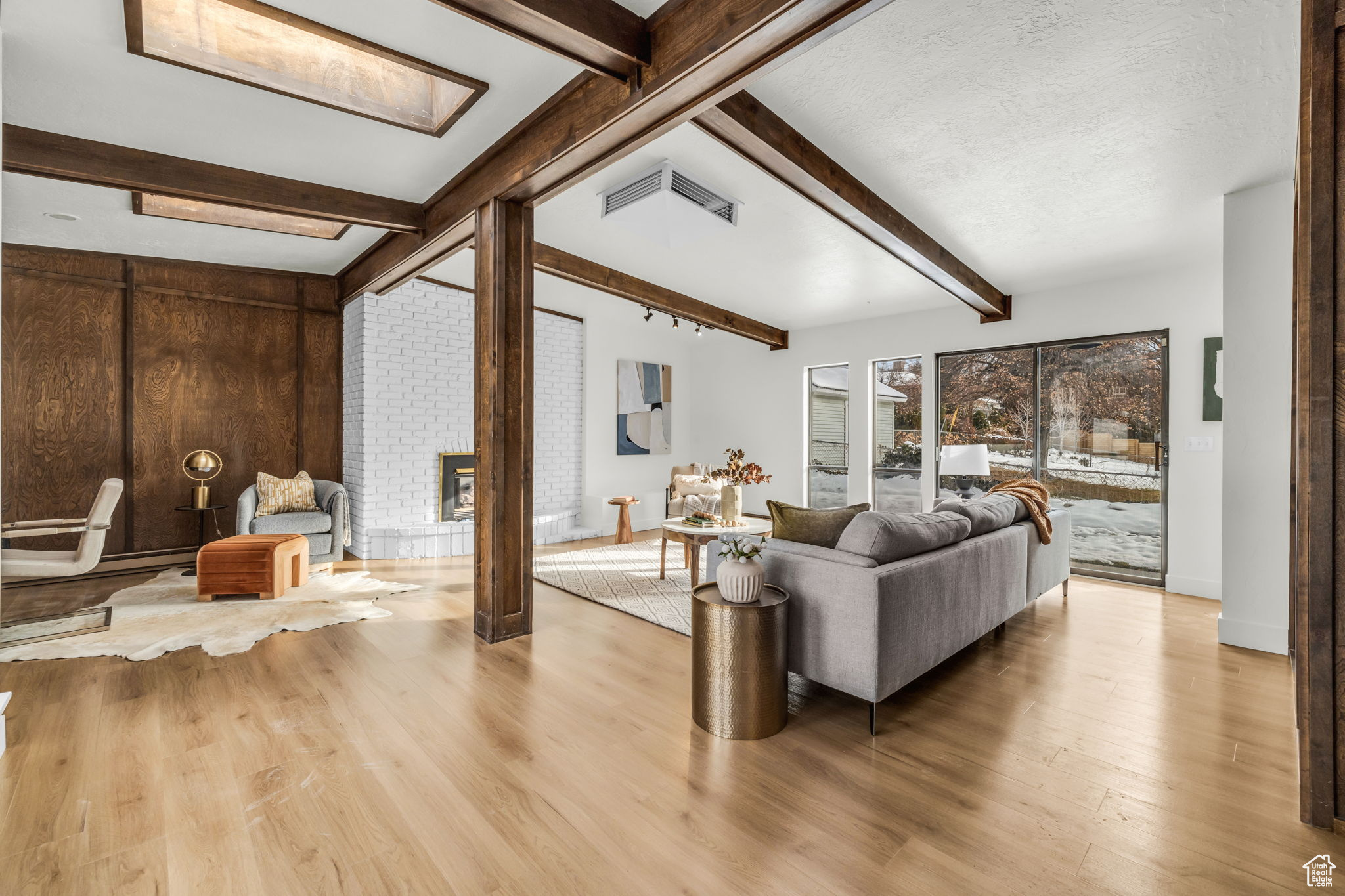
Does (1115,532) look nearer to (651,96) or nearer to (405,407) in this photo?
(651,96)

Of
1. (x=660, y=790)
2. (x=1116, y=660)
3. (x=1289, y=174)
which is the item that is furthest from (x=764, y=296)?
(x=660, y=790)

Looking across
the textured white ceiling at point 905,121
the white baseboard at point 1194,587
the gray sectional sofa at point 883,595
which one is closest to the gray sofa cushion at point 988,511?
the gray sectional sofa at point 883,595

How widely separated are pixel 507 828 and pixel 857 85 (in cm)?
314

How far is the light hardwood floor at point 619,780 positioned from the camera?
1.65m

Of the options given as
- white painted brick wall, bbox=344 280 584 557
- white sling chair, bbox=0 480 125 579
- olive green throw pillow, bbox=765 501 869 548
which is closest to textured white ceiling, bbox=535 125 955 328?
white painted brick wall, bbox=344 280 584 557

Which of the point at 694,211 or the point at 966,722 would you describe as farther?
the point at 694,211

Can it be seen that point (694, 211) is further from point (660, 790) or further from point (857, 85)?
point (660, 790)

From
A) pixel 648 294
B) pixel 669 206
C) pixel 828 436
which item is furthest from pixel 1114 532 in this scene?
pixel 648 294

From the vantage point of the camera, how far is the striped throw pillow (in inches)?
209

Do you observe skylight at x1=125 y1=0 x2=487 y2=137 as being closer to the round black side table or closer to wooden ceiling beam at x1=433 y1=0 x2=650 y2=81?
wooden ceiling beam at x1=433 y1=0 x2=650 y2=81

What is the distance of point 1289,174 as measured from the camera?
324 centimetres

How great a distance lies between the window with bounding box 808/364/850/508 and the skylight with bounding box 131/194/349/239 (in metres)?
5.42

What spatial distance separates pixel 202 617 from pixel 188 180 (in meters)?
2.68

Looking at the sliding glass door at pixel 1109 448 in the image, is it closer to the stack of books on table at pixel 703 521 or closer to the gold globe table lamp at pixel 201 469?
the stack of books on table at pixel 703 521
